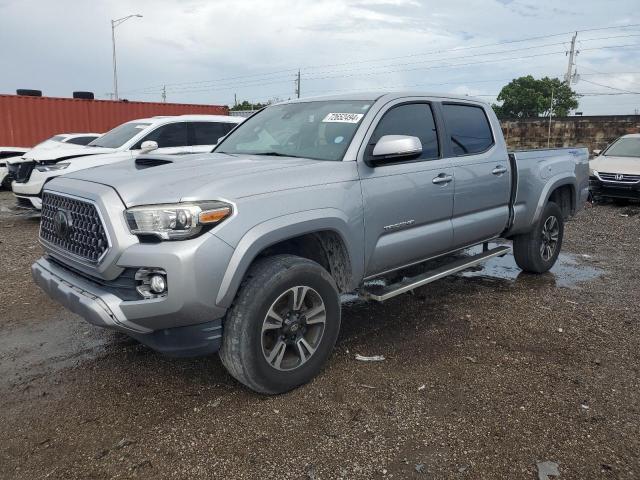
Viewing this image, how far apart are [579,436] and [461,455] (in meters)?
0.69

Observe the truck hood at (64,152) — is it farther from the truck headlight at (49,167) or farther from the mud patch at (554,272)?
the mud patch at (554,272)

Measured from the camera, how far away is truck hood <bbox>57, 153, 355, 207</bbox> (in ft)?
9.16

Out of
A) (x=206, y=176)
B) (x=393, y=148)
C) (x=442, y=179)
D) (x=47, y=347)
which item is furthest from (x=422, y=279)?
(x=47, y=347)

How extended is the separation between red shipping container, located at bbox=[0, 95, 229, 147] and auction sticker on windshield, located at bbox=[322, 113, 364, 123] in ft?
49.1

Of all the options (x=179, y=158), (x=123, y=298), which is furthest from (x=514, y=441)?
(x=179, y=158)

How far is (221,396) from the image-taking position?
126 inches

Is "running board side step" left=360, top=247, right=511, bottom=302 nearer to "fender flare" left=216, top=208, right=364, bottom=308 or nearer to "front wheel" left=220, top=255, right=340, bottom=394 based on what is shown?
"fender flare" left=216, top=208, right=364, bottom=308

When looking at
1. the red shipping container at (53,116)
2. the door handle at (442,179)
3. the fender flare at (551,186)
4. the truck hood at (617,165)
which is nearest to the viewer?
the door handle at (442,179)

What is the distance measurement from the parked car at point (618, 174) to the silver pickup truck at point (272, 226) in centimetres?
854

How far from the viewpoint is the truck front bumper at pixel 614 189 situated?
37.4 ft

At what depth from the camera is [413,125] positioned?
13.5 feet

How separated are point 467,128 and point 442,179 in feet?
2.85

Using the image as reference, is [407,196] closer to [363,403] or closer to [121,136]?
[363,403]

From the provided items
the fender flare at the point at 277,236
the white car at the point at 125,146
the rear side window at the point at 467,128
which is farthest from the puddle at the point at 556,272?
the white car at the point at 125,146
